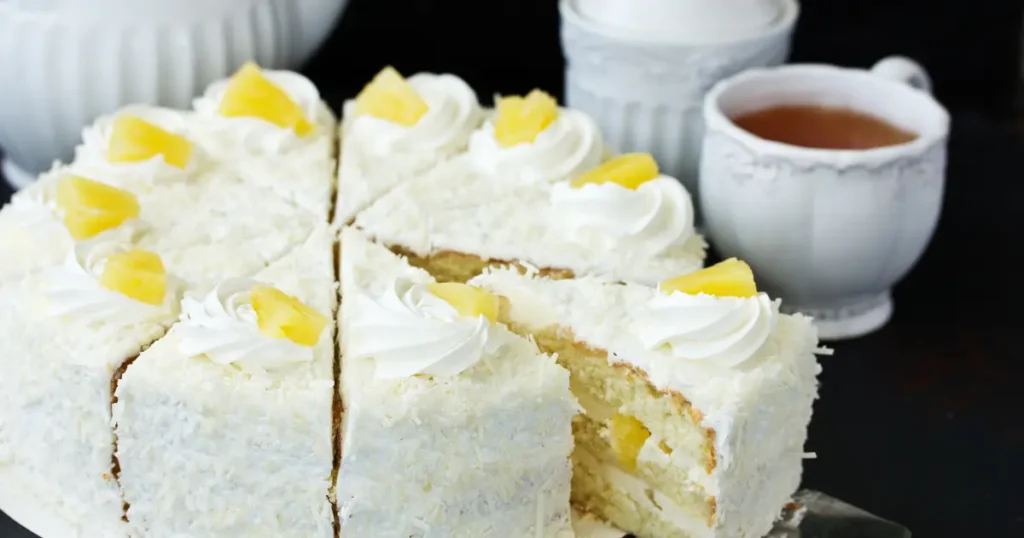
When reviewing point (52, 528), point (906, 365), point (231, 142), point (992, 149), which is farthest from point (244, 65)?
point (992, 149)

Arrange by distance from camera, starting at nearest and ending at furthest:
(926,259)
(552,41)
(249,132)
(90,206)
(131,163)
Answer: (90,206), (131,163), (249,132), (926,259), (552,41)

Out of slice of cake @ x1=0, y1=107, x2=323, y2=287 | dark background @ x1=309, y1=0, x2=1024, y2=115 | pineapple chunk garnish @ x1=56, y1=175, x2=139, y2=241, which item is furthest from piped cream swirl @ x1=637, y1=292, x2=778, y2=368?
dark background @ x1=309, y1=0, x2=1024, y2=115

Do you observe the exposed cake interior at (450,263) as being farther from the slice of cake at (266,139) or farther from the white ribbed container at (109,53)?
the white ribbed container at (109,53)

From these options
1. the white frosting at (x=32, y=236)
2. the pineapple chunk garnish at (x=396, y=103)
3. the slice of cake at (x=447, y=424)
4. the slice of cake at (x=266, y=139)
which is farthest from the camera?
the pineapple chunk garnish at (x=396, y=103)

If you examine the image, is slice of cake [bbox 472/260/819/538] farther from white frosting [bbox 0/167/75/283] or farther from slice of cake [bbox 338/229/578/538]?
white frosting [bbox 0/167/75/283]

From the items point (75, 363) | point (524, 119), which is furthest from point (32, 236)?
point (524, 119)

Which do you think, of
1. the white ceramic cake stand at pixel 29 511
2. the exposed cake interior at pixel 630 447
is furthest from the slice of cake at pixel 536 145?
the white ceramic cake stand at pixel 29 511

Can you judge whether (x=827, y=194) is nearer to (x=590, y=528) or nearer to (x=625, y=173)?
(x=625, y=173)
